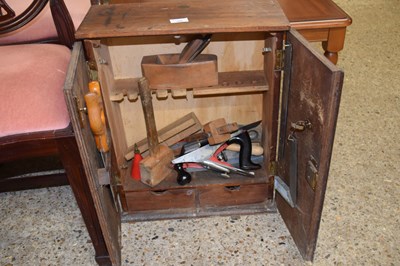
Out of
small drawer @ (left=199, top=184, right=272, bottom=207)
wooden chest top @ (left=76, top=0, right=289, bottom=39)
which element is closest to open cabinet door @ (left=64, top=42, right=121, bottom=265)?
wooden chest top @ (left=76, top=0, right=289, bottom=39)

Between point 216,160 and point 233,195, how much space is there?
143mm

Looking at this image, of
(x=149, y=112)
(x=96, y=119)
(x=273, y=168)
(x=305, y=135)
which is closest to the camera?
(x=96, y=119)

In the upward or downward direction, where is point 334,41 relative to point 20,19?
downward

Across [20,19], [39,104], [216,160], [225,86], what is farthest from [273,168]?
[20,19]

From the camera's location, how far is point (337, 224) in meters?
1.41

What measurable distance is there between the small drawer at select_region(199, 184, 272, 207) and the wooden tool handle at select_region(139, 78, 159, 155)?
9.4 inches

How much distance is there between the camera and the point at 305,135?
3.71ft

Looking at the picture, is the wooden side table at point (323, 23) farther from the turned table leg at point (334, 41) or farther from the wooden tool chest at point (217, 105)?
the wooden tool chest at point (217, 105)

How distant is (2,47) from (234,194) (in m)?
0.91

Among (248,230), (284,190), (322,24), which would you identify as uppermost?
(322,24)

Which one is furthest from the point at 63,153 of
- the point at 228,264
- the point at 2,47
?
the point at 228,264

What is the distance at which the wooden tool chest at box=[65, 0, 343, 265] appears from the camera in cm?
106

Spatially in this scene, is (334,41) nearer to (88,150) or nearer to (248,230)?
(248,230)

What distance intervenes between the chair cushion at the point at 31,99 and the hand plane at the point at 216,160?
489 millimetres
